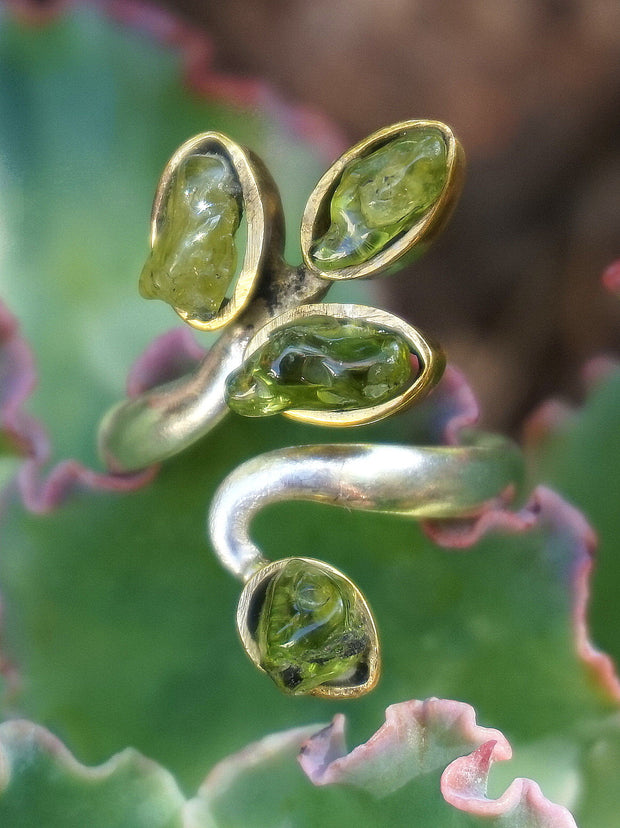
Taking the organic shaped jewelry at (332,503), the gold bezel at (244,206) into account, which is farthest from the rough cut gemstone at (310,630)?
the gold bezel at (244,206)

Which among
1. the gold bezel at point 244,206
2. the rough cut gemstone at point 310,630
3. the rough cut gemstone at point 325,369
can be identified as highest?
the gold bezel at point 244,206

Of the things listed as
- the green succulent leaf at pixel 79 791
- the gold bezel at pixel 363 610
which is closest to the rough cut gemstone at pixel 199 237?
the gold bezel at pixel 363 610

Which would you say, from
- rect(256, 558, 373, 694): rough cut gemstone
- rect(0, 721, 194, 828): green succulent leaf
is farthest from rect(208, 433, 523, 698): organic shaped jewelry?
rect(0, 721, 194, 828): green succulent leaf

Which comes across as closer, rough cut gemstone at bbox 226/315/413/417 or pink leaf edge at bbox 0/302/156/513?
rough cut gemstone at bbox 226/315/413/417

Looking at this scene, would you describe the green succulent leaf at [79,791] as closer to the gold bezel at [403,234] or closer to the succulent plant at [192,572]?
the succulent plant at [192,572]

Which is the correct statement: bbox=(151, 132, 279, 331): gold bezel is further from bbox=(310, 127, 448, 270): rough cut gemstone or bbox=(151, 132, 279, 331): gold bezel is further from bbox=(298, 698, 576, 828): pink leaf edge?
bbox=(298, 698, 576, 828): pink leaf edge

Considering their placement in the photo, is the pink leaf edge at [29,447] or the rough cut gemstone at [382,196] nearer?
the rough cut gemstone at [382,196]

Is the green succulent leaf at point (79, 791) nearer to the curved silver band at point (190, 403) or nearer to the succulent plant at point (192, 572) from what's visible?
the succulent plant at point (192, 572)

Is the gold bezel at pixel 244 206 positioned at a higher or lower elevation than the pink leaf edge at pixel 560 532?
higher
